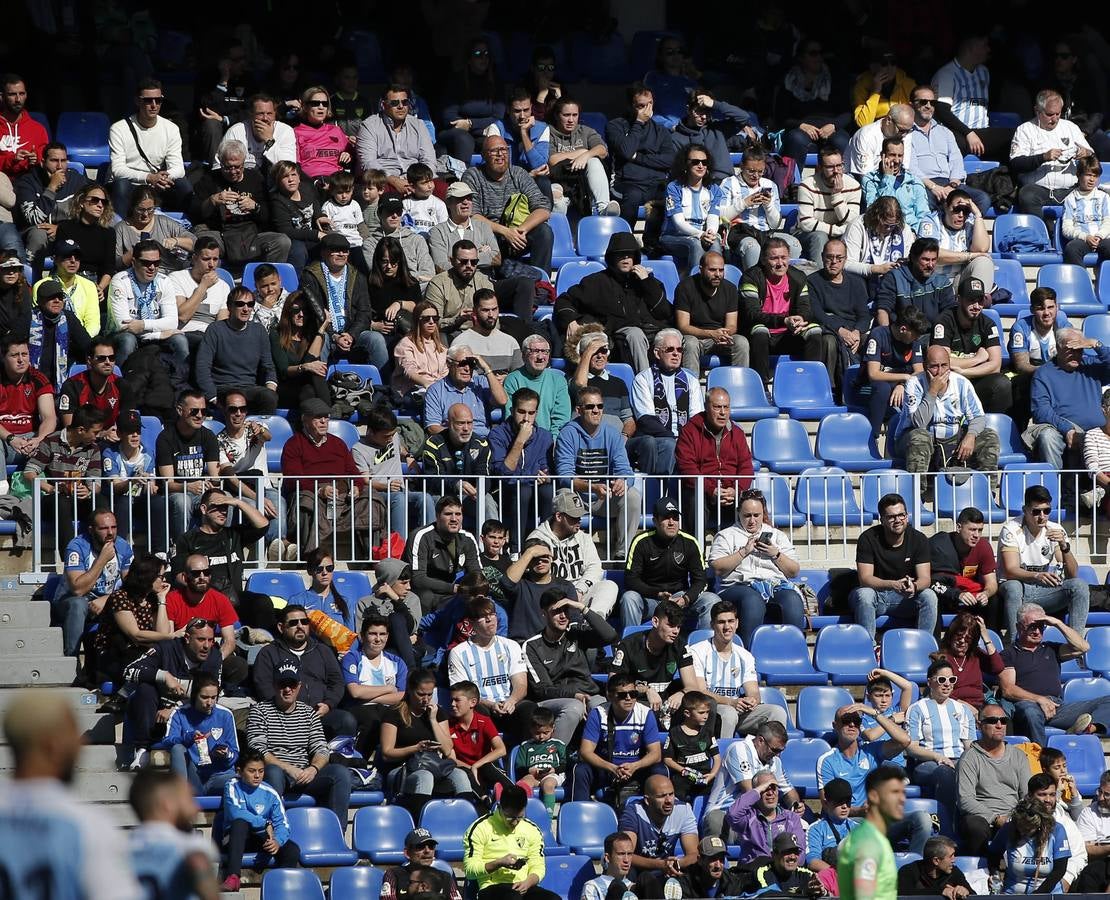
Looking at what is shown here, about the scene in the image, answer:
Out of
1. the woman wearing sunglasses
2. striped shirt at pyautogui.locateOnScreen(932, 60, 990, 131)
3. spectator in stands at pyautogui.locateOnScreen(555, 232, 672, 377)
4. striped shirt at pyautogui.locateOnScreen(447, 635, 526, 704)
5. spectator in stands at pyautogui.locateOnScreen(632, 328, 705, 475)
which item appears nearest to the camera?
striped shirt at pyautogui.locateOnScreen(447, 635, 526, 704)

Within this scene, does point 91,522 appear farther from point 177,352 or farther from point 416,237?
point 416,237

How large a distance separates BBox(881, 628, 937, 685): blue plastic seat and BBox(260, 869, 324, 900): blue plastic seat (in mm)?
4316

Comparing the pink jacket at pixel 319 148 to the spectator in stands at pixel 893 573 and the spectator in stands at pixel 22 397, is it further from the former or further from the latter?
the spectator in stands at pixel 893 573

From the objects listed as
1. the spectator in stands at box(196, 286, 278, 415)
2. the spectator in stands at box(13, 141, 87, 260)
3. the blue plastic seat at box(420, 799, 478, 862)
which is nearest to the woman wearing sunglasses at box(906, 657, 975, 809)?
the blue plastic seat at box(420, 799, 478, 862)

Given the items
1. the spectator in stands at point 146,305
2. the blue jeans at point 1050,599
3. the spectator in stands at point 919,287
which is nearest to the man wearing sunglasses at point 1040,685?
the blue jeans at point 1050,599

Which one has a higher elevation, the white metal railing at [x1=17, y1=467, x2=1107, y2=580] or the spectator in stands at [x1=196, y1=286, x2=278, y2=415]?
the spectator in stands at [x1=196, y1=286, x2=278, y2=415]

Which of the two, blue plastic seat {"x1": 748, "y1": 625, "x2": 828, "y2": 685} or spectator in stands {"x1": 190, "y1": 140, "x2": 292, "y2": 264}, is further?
spectator in stands {"x1": 190, "y1": 140, "x2": 292, "y2": 264}

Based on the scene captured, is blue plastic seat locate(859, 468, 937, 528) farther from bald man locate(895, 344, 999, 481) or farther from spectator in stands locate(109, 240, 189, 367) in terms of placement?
spectator in stands locate(109, 240, 189, 367)

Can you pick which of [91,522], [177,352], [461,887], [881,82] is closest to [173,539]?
[91,522]

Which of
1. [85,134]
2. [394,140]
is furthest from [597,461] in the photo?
[85,134]

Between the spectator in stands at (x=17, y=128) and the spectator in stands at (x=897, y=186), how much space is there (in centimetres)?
676

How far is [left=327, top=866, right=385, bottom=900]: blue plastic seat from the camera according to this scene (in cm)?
1277

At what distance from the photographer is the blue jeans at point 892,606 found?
14906 mm

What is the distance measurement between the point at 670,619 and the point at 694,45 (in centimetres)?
897
